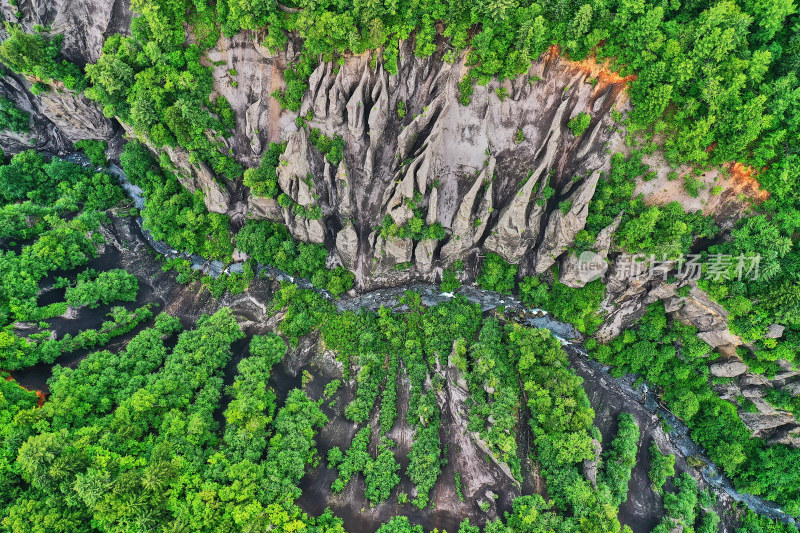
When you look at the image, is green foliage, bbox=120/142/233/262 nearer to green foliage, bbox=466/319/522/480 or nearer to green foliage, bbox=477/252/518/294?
green foliage, bbox=477/252/518/294

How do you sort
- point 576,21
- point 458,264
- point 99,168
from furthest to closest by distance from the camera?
point 99,168, point 458,264, point 576,21

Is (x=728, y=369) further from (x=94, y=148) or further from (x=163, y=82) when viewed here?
(x=94, y=148)

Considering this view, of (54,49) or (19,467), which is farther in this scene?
(54,49)

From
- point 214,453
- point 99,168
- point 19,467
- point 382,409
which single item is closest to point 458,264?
point 382,409

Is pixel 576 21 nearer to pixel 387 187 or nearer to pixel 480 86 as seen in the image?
pixel 480 86

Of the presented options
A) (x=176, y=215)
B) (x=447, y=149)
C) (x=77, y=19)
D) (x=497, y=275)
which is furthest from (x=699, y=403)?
(x=77, y=19)

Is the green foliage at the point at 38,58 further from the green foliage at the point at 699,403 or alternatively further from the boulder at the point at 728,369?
the boulder at the point at 728,369

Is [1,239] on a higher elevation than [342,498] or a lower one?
higher
